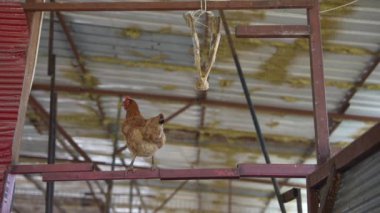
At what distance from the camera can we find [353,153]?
298 centimetres

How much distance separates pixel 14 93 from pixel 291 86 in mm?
4721

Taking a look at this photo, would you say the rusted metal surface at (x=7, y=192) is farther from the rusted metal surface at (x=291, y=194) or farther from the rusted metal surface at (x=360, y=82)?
the rusted metal surface at (x=360, y=82)

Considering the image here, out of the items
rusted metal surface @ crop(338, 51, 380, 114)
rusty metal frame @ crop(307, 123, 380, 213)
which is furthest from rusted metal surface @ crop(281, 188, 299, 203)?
rusted metal surface @ crop(338, 51, 380, 114)

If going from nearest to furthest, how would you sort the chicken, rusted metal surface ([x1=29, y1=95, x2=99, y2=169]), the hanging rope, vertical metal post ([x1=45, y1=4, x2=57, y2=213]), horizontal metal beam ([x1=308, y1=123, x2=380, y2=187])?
horizontal metal beam ([x1=308, y1=123, x2=380, y2=187])
the hanging rope
the chicken
vertical metal post ([x1=45, y1=4, x2=57, y2=213])
rusted metal surface ([x1=29, y1=95, x2=99, y2=169])

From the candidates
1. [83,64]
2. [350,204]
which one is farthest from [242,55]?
[350,204]

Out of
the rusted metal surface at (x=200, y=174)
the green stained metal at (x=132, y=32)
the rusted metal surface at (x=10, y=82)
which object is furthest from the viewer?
the green stained metal at (x=132, y=32)

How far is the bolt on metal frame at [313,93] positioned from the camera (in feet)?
12.1

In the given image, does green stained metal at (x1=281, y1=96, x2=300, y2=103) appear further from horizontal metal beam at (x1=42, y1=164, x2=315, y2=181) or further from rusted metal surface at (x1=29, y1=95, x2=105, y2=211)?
horizontal metal beam at (x1=42, y1=164, x2=315, y2=181)

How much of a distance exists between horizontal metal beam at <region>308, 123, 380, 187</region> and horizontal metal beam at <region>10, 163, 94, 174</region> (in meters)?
1.42

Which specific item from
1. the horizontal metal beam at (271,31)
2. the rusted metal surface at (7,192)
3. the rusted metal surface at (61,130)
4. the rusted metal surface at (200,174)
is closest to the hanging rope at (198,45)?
the horizontal metal beam at (271,31)

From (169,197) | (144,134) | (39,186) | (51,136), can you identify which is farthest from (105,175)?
(39,186)

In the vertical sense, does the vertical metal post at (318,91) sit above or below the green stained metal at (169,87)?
below

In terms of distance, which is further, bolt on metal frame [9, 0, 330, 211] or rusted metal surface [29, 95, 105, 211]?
rusted metal surface [29, 95, 105, 211]

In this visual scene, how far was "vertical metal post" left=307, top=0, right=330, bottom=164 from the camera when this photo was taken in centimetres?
377
